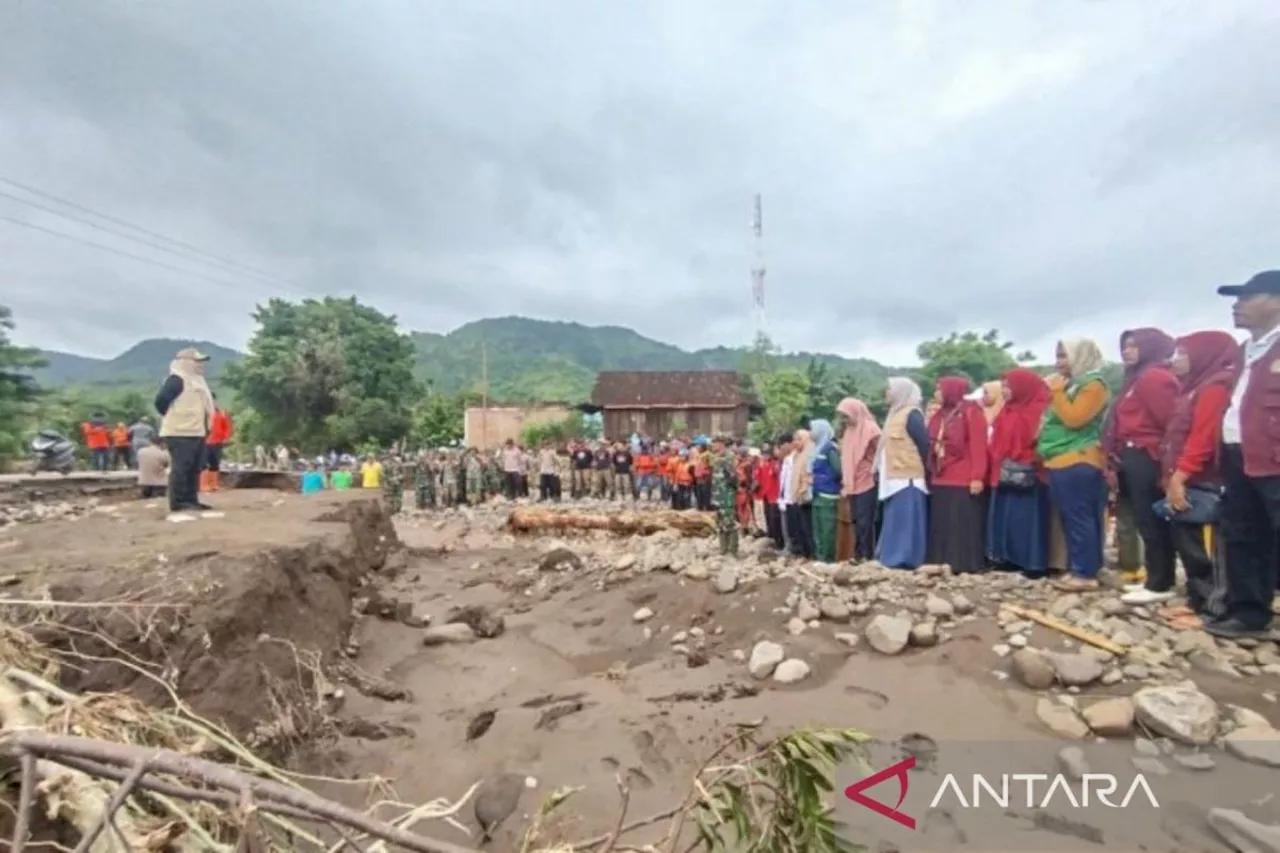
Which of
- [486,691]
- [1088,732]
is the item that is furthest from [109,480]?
[1088,732]

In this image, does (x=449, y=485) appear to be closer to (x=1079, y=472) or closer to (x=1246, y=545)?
(x=1079, y=472)

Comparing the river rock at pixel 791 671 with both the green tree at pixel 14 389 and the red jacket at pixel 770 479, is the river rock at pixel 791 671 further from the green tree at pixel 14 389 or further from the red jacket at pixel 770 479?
the green tree at pixel 14 389

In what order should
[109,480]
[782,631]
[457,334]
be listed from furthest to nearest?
[457,334], [109,480], [782,631]

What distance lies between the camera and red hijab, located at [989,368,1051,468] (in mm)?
5230

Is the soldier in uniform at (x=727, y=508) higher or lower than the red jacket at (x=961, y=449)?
lower

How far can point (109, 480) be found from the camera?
13.6 meters

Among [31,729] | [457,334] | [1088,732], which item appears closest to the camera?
[31,729]

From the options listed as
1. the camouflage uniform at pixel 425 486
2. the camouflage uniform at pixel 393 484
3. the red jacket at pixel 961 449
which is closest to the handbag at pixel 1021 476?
the red jacket at pixel 961 449

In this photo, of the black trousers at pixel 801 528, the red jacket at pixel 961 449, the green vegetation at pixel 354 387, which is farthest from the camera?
the green vegetation at pixel 354 387

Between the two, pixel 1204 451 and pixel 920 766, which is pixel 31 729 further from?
pixel 1204 451

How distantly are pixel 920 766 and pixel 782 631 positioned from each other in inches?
58.5

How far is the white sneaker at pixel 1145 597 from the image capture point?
432 centimetres

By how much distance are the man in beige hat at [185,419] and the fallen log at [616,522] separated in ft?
21.1

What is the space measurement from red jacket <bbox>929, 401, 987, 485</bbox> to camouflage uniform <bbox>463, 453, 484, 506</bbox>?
13.9m
